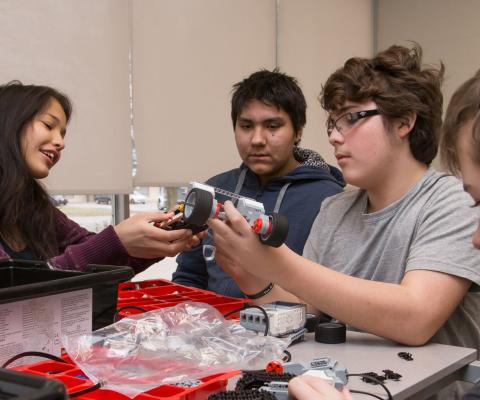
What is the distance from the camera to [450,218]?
1224 mm

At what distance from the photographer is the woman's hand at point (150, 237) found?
1354 millimetres

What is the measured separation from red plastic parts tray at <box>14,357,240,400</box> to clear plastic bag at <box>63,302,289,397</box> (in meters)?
0.01

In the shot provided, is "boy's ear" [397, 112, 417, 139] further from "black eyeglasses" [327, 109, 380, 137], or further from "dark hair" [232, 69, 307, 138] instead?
"dark hair" [232, 69, 307, 138]

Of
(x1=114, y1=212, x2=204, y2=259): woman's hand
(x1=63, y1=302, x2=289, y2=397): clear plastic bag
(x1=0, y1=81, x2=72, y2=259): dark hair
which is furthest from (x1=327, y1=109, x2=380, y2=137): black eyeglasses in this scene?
(x1=0, y1=81, x2=72, y2=259): dark hair

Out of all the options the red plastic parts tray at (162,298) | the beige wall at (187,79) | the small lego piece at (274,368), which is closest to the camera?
the small lego piece at (274,368)

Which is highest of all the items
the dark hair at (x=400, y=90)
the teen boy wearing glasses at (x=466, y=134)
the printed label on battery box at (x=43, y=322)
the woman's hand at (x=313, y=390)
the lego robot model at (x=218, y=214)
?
the dark hair at (x=400, y=90)

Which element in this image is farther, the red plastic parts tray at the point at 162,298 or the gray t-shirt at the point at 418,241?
the red plastic parts tray at the point at 162,298

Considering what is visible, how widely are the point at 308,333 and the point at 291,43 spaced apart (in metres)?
2.48

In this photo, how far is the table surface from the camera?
3.01 ft

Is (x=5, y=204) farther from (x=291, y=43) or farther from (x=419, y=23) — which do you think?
(x=419, y=23)

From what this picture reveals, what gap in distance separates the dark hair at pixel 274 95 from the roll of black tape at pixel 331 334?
1.01m

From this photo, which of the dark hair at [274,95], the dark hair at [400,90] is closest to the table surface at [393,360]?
the dark hair at [400,90]

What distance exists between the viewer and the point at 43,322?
882 mm

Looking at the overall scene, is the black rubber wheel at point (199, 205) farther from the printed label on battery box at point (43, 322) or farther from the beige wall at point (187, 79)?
the beige wall at point (187, 79)
